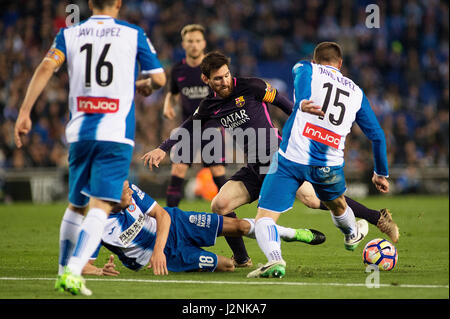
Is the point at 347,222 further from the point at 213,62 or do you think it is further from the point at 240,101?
the point at 213,62

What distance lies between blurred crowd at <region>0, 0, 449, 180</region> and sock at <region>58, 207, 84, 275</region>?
1377 cm

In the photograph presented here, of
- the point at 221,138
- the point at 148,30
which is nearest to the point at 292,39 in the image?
the point at 148,30

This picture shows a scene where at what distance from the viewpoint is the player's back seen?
6.67 metres

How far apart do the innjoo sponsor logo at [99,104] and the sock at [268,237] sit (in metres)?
1.79

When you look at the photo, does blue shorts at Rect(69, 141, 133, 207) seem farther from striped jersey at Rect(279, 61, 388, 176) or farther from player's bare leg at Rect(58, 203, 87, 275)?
striped jersey at Rect(279, 61, 388, 176)

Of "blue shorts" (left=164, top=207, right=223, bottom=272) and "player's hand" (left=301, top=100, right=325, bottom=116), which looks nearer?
"player's hand" (left=301, top=100, right=325, bottom=116)

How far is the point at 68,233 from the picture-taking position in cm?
608

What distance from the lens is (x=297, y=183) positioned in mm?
6871

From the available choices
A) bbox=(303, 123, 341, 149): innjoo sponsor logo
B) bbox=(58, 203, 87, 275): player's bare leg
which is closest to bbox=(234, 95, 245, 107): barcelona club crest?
bbox=(303, 123, 341, 149): innjoo sponsor logo

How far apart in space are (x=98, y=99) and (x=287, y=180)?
198 centimetres

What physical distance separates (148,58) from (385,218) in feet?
11.8

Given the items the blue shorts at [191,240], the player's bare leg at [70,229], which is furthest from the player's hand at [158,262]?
the player's bare leg at [70,229]

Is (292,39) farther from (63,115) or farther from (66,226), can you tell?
(66,226)

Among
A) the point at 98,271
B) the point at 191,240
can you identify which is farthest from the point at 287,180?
the point at 98,271
